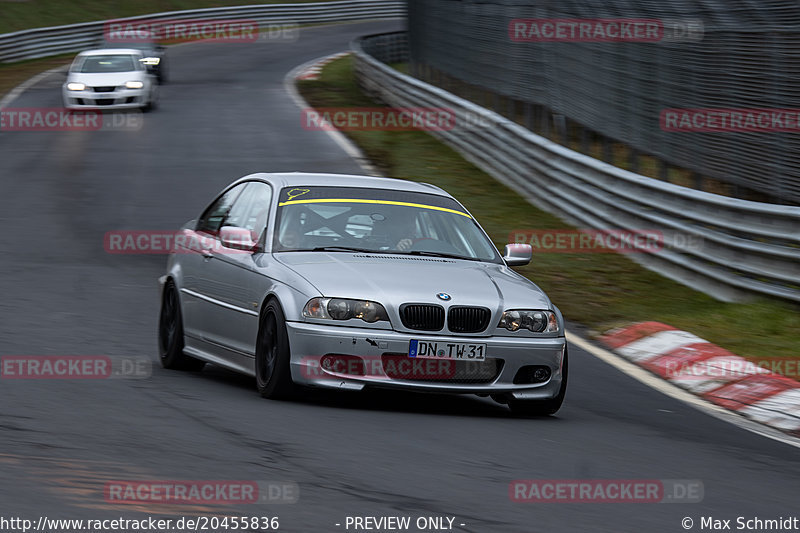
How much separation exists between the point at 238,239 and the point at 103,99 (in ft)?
75.4

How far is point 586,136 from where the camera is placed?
2017 cm

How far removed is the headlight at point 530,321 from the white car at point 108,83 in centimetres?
2373

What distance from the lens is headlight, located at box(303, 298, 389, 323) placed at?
307 inches

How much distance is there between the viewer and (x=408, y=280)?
7.99 metres

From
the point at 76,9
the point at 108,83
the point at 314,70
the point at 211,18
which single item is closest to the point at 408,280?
the point at 108,83

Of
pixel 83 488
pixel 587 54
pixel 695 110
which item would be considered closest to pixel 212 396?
pixel 83 488

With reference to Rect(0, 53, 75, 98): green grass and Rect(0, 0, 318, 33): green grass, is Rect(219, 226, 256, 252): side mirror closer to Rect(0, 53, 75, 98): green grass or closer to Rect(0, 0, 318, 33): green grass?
Rect(0, 53, 75, 98): green grass

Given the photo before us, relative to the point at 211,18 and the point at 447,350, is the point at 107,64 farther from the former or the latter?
the point at 211,18

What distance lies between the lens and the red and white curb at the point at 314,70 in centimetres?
4103

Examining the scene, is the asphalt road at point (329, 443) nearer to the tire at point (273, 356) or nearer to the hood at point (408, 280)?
the tire at point (273, 356)

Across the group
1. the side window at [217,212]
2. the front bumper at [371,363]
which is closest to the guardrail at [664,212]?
the side window at [217,212]

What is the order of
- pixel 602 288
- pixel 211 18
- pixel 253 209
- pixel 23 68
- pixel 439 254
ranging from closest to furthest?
pixel 439 254, pixel 253 209, pixel 602 288, pixel 23 68, pixel 211 18

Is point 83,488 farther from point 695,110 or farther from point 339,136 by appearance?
point 339,136

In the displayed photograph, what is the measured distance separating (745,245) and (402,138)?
48.8 ft
